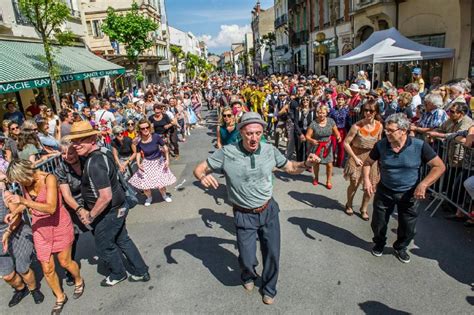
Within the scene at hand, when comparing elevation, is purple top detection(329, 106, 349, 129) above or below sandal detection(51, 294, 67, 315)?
above

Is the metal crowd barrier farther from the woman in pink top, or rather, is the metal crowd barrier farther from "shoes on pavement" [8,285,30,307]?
"shoes on pavement" [8,285,30,307]

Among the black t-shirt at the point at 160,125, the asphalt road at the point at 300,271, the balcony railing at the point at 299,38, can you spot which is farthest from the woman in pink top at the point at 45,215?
the balcony railing at the point at 299,38

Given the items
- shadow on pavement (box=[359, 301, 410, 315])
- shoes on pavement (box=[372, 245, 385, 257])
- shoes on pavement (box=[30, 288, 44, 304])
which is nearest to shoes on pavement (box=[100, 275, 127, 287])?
shoes on pavement (box=[30, 288, 44, 304])

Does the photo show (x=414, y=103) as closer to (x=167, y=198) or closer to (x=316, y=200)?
(x=316, y=200)

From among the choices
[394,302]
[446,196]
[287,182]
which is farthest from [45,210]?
[446,196]

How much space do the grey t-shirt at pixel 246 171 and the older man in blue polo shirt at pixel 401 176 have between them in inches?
53.7

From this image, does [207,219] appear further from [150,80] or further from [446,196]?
[150,80]

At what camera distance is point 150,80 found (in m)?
42.8

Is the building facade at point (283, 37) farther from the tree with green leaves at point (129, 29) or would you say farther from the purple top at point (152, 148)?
the purple top at point (152, 148)

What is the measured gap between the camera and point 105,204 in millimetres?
3061

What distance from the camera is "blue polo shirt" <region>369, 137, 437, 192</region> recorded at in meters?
3.37

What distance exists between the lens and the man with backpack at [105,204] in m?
3.06

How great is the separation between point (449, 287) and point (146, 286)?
3272mm

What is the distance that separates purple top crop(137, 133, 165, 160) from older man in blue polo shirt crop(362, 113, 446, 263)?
142 inches
